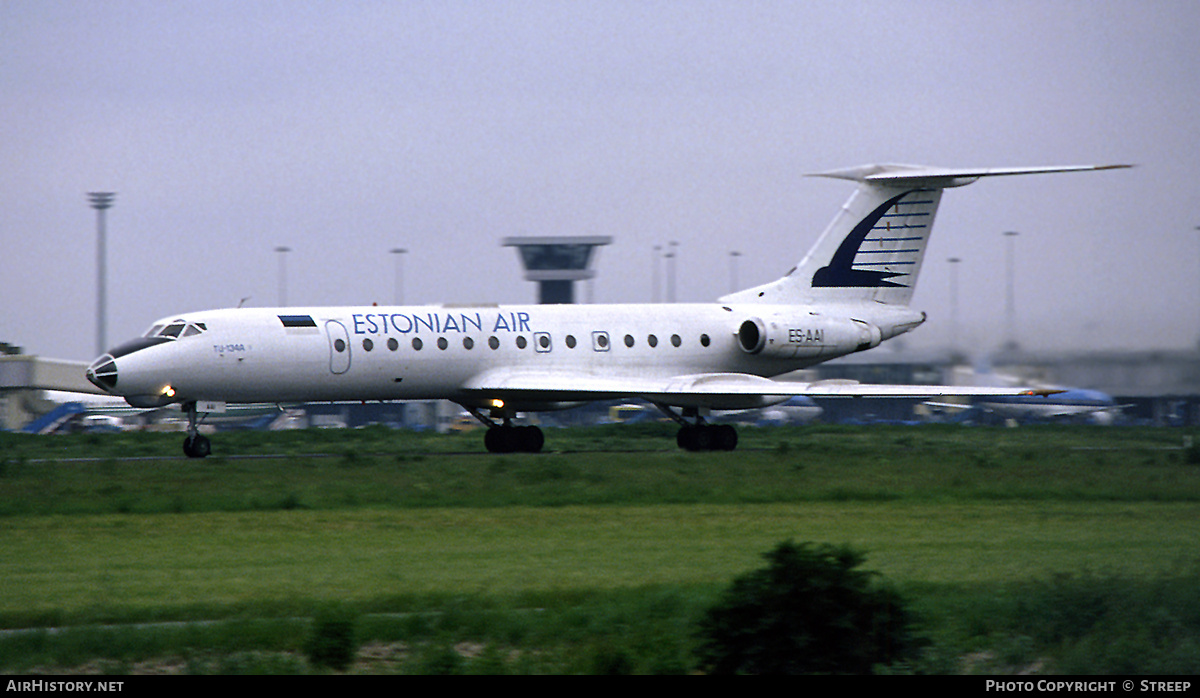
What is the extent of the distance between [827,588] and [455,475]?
47.1 ft

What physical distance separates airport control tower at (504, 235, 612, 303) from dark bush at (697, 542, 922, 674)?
65.2m

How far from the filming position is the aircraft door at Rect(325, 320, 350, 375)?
27234 mm

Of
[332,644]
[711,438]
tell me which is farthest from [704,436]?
[332,644]

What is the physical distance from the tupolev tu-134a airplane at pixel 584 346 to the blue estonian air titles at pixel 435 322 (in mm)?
30

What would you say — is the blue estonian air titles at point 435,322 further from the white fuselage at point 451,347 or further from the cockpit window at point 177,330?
the cockpit window at point 177,330

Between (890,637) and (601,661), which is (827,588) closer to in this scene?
(890,637)

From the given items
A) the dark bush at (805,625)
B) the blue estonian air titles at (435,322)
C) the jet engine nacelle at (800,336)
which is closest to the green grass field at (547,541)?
the dark bush at (805,625)

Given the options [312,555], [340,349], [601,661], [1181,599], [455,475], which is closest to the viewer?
[601,661]

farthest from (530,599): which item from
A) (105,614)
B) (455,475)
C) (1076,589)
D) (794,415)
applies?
(794,415)

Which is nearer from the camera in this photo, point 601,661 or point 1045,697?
point 1045,697

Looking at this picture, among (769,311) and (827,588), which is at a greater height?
(769,311)

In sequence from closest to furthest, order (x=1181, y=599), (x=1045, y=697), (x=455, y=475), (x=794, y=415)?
(x=1045, y=697) → (x=1181, y=599) → (x=455, y=475) → (x=794, y=415)

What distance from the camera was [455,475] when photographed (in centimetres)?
2327

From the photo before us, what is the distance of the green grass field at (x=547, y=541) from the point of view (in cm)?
1055
